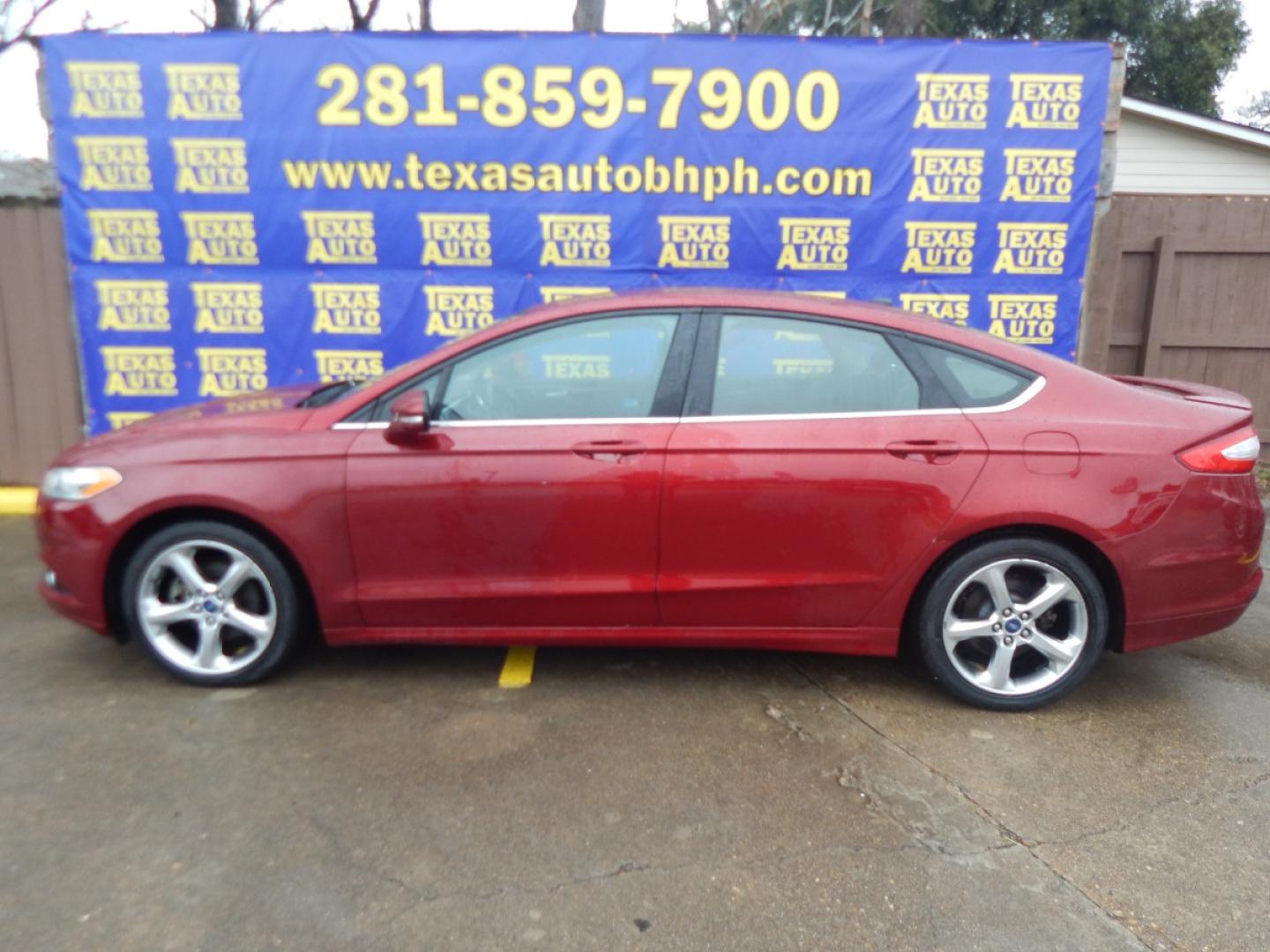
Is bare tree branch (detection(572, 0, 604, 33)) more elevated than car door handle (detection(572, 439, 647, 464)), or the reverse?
bare tree branch (detection(572, 0, 604, 33))

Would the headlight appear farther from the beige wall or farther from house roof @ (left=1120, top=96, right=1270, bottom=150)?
the beige wall

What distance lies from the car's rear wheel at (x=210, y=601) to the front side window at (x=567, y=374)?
93 cm

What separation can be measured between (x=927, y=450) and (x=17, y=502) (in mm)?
6227

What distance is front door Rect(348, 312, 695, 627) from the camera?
10.9 ft

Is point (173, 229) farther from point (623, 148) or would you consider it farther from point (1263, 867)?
point (1263, 867)

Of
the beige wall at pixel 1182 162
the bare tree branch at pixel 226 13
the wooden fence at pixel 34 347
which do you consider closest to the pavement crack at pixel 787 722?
the wooden fence at pixel 34 347

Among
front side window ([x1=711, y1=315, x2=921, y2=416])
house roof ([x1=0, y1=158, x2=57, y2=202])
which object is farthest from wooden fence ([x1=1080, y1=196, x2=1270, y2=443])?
house roof ([x1=0, y1=158, x2=57, y2=202])

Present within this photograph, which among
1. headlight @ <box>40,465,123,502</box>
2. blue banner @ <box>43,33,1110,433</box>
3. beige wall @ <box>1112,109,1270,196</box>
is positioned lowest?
headlight @ <box>40,465,123,502</box>

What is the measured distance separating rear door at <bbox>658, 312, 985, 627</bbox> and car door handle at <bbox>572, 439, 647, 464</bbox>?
124 millimetres

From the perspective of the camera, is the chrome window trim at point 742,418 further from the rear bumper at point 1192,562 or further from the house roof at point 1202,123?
the house roof at point 1202,123

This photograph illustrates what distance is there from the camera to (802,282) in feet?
20.3

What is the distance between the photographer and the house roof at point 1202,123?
10539 millimetres

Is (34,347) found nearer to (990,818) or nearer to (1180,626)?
(990,818)

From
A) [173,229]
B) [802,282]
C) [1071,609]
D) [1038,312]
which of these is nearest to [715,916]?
[1071,609]
